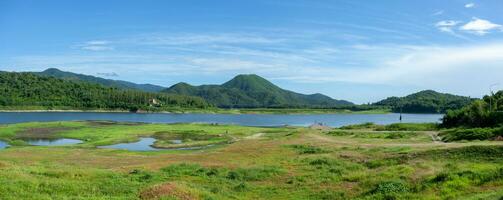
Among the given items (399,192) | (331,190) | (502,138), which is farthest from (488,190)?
(502,138)

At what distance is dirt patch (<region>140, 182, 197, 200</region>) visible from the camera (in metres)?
25.0

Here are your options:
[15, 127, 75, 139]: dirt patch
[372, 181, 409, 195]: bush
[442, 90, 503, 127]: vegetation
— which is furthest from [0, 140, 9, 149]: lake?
[442, 90, 503, 127]: vegetation

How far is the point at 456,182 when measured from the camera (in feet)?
98.5

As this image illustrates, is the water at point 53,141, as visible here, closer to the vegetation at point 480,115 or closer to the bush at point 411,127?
the bush at point 411,127

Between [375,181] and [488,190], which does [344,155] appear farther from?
[488,190]

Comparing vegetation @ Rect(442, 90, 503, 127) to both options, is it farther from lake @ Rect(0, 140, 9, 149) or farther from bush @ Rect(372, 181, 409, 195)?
lake @ Rect(0, 140, 9, 149)

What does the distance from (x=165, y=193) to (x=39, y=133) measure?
285ft

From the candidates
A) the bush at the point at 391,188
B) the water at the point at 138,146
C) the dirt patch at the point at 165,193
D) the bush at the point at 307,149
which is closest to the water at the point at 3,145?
the water at the point at 138,146

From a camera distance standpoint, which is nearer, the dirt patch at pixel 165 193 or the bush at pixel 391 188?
the dirt patch at pixel 165 193

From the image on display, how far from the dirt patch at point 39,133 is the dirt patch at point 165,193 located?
76.7 meters

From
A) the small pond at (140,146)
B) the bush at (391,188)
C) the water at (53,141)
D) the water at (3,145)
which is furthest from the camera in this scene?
the water at (53,141)

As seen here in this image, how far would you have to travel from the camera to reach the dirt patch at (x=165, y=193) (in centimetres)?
2502

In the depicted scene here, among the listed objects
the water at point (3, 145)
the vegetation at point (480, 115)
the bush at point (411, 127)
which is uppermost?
the vegetation at point (480, 115)

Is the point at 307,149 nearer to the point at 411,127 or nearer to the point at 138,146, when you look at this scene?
the point at 138,146
